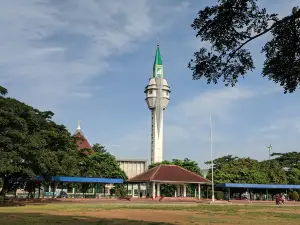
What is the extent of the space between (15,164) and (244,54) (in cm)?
2383

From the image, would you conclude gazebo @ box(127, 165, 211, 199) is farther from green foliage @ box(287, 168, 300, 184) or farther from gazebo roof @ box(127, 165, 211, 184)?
green foliage @ box(287, 168, 300, 184)

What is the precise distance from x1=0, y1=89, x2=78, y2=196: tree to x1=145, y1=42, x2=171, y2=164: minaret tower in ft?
162

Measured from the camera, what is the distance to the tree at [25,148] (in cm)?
2948

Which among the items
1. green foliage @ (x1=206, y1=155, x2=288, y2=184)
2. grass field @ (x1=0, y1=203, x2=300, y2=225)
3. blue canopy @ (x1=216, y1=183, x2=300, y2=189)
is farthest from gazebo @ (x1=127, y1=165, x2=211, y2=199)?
grass field @ (x1=0, y1=203, x2=300, y2=225)

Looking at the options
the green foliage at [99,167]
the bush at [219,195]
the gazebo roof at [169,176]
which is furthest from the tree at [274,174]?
the green foliage at [99,167]

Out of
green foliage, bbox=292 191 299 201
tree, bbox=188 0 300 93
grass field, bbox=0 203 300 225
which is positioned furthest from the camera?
green foliage, bbox=292 191 299 201

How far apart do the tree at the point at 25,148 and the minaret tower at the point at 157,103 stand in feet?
162

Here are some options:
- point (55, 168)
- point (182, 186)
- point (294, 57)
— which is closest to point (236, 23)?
point (294, 57)

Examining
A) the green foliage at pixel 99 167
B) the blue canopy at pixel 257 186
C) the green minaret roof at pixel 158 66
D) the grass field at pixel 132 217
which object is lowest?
the grass field at pixel 132 217

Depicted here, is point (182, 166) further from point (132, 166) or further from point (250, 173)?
point (132, 166)

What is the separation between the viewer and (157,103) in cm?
8912

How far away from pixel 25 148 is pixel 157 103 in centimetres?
6026

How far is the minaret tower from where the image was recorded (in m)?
86.8

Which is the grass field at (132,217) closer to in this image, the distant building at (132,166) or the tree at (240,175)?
the tree at (240,175)
